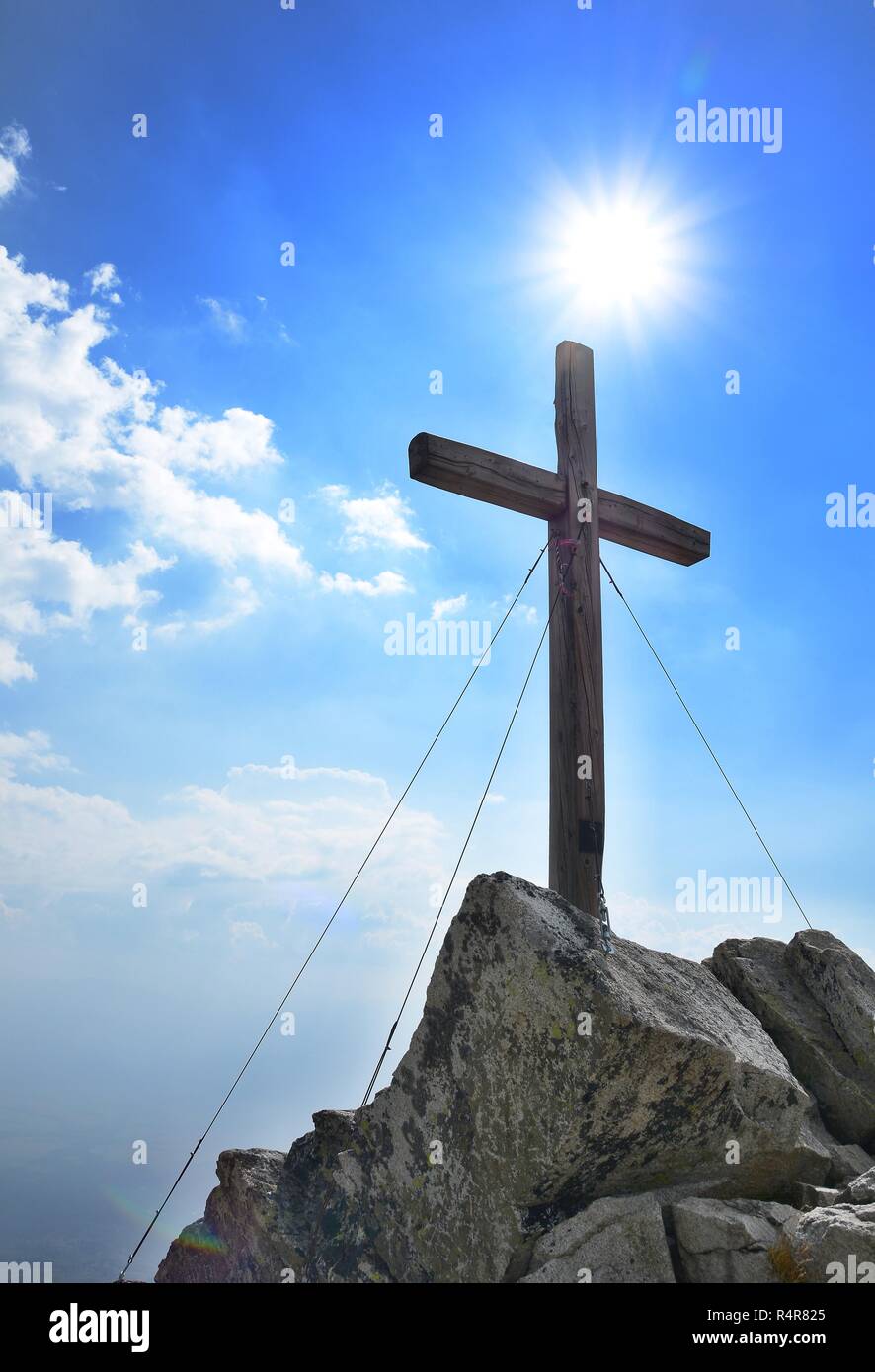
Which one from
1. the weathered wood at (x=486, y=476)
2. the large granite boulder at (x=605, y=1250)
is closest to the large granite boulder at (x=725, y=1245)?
the large granite boulder at (x=605, y=1250)

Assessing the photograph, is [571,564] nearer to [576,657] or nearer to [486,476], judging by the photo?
[576,657]

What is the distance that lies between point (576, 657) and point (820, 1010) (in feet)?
11.9

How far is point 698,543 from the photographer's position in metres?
9.92

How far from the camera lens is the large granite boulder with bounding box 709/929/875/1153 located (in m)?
7.57

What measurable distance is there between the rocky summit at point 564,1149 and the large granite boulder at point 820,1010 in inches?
15.4

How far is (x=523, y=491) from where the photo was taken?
848cm

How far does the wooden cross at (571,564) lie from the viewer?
7895 mm

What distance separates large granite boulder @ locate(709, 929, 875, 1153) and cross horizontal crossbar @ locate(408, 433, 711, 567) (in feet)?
13.0

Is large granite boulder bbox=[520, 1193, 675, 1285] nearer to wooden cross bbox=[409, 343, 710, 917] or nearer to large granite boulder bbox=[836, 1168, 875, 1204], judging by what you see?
large granite boulder bbox=[836, 1168, 875, 1204]

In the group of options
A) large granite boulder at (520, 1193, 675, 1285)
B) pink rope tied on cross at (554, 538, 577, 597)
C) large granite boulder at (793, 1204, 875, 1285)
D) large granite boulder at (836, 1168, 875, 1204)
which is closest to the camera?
large granite boulder at (793, 1204, 875, 1285)

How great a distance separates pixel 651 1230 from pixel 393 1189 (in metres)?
1.70

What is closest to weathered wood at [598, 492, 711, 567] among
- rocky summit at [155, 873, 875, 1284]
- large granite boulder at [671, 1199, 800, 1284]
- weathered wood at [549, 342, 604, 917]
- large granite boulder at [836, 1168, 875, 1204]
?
weathered wood at [549, 342, 604, 917]
